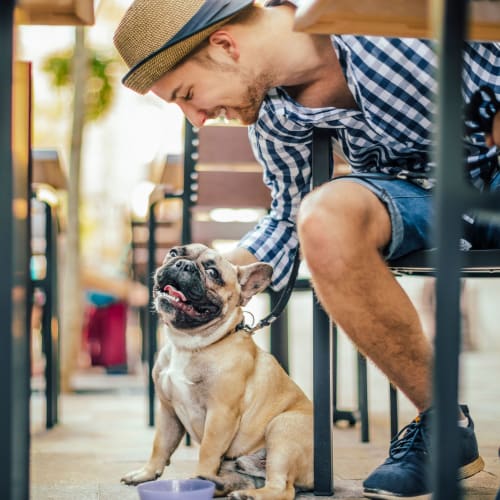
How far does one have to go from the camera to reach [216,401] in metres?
1.79

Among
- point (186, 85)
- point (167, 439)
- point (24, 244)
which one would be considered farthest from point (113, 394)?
point (24, 244)

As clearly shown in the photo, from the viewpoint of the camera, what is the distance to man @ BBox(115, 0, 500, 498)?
1.41m

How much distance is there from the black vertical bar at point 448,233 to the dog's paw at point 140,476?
43.8 inches

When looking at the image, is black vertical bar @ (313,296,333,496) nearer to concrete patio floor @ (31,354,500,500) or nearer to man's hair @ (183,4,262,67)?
concrete patio floor @ (31,354,500,500)

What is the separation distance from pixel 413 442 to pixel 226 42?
2.92ft

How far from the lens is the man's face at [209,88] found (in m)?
1.70

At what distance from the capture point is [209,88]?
1717mm

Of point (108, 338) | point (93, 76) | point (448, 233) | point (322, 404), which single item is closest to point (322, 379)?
point (322, 404)

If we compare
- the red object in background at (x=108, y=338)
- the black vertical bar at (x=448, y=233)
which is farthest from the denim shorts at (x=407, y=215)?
the red object in background at (x=108, y=338)

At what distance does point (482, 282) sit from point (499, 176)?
7365 mm

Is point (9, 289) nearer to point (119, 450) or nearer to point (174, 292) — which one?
point (174, 292)

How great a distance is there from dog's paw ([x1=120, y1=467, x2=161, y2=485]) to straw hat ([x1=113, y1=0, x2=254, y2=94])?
859mm

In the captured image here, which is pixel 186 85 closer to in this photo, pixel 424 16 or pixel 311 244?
pixel 311 244

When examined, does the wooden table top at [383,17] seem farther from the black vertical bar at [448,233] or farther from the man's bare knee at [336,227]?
the man's bare knee at [336,227]
